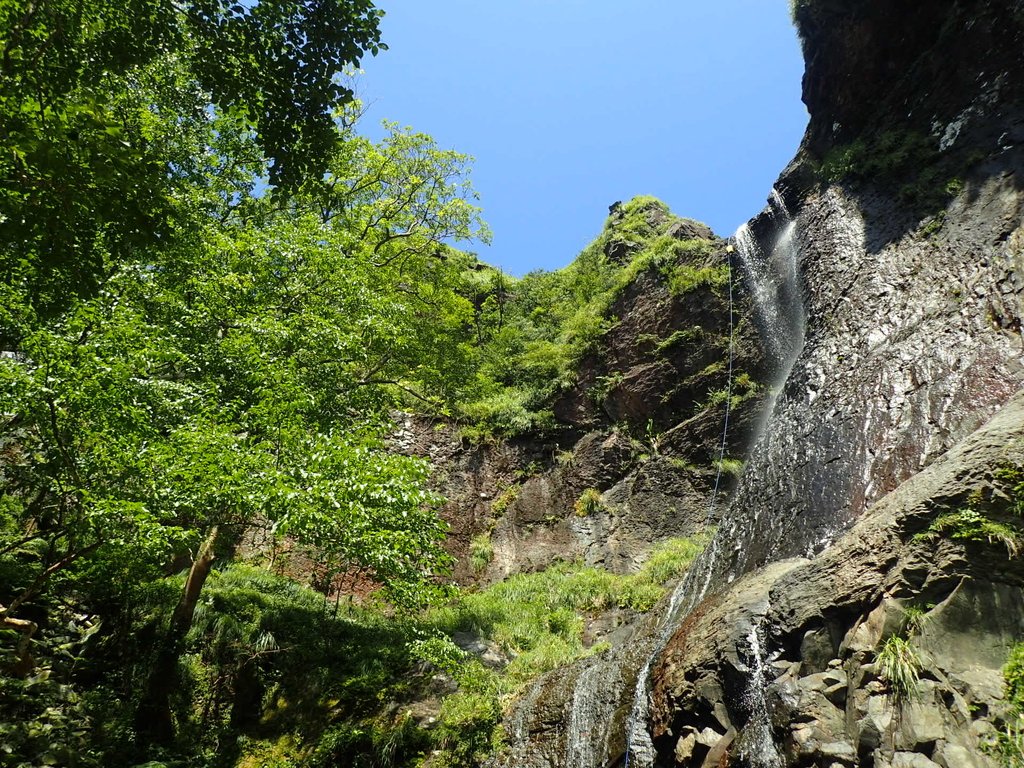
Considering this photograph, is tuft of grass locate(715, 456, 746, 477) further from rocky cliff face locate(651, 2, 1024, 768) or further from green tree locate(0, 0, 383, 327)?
green tree locate(0, 0, 383, 327)

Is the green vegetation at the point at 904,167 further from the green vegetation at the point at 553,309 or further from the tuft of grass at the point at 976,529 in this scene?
the tuft of grass at the point at 976,529

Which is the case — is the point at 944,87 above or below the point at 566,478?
above

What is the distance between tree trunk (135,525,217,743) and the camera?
26.7ft

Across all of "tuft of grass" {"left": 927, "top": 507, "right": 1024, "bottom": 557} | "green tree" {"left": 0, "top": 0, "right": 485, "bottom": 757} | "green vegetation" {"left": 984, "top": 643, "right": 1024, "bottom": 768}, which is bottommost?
"green vegetation" {"left": 984, "top": 643, "right": 1024, "bottom": 768}

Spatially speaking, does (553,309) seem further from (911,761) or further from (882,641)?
(911,761)

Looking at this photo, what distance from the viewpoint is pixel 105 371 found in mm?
6074

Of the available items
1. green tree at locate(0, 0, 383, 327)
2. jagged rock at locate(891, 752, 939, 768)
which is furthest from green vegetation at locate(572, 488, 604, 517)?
green tree at locate(0, 0, 383, 327)

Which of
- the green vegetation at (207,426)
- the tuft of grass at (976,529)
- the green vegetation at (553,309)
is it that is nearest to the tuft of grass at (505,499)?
the green vegetation at (553,309)

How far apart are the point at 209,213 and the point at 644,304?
1204cm

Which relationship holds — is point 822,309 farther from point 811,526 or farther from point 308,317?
point 308,317

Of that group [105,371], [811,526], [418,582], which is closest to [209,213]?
[105,371]

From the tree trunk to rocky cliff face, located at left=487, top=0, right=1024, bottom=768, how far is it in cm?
472

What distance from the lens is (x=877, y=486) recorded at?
743 cm

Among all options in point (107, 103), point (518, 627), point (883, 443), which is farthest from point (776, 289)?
point (107, 103)
